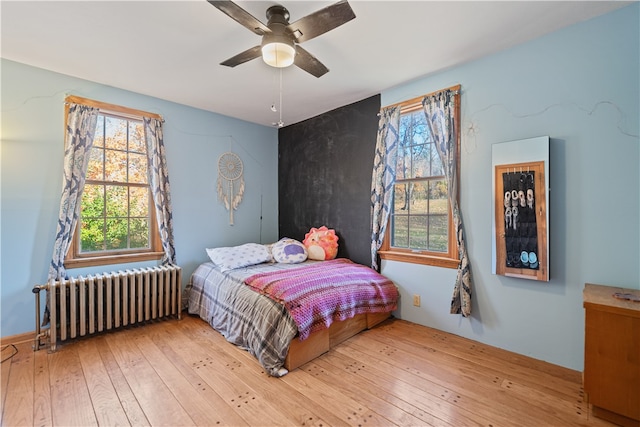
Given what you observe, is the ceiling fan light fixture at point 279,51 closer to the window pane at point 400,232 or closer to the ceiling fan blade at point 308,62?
the ceiling fan blade at point 308,62

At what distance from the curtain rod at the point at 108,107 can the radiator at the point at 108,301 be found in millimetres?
1754

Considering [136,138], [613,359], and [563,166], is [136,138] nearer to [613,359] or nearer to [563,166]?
[563,166]

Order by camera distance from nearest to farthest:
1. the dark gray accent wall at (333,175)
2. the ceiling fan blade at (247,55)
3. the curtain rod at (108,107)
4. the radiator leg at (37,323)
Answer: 1. the ceiling fan blade at (247,55)
2. the radiator leg at (37,323)
3. the curtain rod at (108,107)
4. the dark gray accent wall at (333,175)

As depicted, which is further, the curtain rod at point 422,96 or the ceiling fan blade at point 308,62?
the curtain rod at point 422,96

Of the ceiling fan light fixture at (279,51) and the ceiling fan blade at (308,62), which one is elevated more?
the ceiling fan blade at (308,62)

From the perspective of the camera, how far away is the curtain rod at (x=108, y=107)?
2.81 m

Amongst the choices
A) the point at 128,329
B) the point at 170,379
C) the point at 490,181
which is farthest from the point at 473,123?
the point at 128,329

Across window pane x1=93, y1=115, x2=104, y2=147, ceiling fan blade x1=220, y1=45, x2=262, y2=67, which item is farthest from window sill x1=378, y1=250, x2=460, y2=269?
window pane x1=93, y1=115, x2=104, y2=147

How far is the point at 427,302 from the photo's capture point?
2.89 m

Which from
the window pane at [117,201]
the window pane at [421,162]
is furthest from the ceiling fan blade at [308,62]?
the window pane at [117,201]

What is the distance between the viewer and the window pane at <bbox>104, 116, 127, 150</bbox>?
3084 millimetres

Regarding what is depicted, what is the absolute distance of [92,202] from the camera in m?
2.99

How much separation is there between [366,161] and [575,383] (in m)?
2.64

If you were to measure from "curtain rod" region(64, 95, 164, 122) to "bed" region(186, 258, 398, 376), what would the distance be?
6.27 feet
